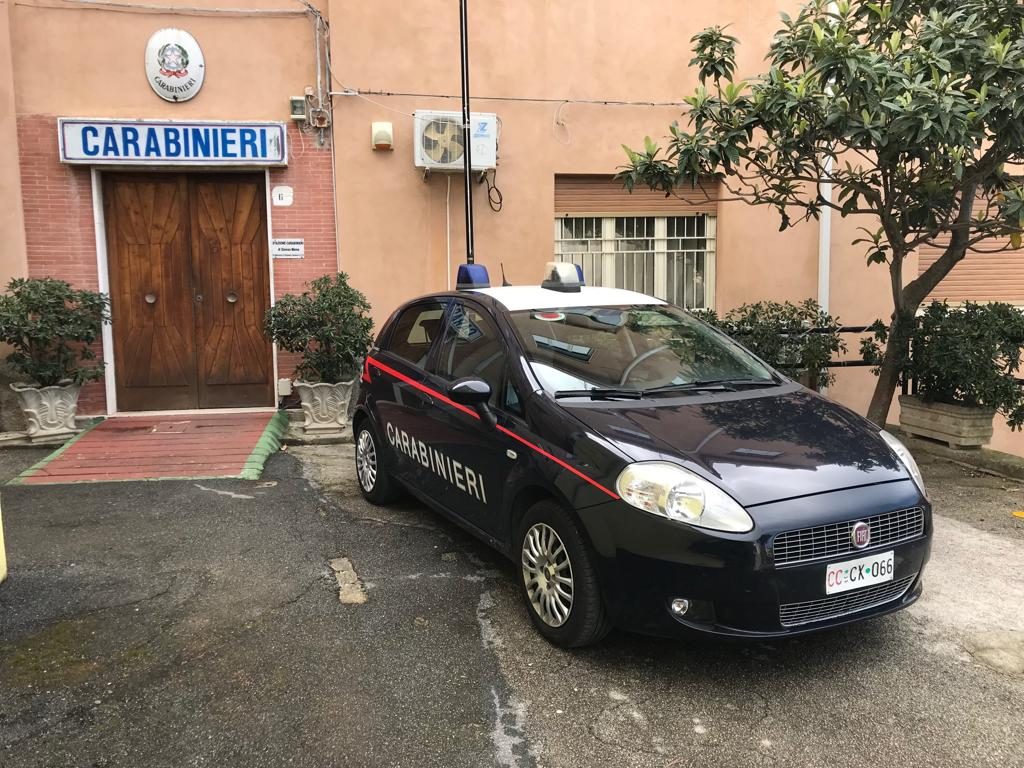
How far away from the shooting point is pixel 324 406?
7770mm

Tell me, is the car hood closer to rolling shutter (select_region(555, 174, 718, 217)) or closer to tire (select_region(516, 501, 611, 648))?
tire (select_region(516, 501, 611, 648))

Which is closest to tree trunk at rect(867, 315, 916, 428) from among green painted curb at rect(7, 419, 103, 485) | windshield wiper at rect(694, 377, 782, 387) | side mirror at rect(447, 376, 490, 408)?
windshield wiper at rect(694, 377, 782, 387)

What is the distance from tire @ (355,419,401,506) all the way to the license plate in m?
3.03

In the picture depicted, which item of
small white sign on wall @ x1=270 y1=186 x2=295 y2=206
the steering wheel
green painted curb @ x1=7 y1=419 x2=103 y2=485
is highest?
small white sign on wall @ x1=270 y1=186 x2=295 y2=206

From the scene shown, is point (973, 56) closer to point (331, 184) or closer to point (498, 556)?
point (498, 556)

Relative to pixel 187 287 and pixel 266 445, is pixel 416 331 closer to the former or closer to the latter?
pixel 266 445

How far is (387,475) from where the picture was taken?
5.38 metres


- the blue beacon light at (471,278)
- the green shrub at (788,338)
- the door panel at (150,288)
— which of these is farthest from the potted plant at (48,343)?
the green shrub at (788,338)

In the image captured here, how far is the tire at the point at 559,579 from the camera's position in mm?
3234

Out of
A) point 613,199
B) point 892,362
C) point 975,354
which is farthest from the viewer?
point 613,199

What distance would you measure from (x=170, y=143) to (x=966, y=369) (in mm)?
7537

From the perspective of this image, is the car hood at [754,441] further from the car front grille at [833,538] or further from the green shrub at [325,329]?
the green shrub at [325,329]

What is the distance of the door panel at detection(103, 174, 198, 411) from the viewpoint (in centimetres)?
829

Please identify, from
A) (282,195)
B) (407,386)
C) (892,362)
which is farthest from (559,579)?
(282,195)
